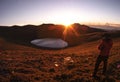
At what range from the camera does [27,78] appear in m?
10.7

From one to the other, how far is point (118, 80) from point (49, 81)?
3851 mm

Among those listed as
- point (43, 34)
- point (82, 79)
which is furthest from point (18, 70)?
point (43, 34)

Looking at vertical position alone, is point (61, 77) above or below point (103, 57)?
below

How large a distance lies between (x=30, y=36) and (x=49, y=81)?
87370mm

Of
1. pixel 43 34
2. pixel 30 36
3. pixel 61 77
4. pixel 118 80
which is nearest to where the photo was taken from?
pixel 118 80

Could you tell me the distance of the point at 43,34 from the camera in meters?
104

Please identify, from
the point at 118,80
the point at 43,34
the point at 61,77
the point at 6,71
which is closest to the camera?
the point at 118,80

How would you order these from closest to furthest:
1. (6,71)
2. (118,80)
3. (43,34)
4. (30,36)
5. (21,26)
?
(118,80)
(6,71)
(30,36)
(43,34)
(21,26)

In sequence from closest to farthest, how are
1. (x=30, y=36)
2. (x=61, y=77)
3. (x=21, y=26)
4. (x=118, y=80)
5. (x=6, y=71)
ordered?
1. (x=118, y=80)
2. (x=61, y=77)
3. (x=6, y=71)
4. (x=30, y=36)
5. (x=21, y=26)

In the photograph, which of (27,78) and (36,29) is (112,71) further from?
(36,29)

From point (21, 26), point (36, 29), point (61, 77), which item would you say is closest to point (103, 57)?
point (61, 77)

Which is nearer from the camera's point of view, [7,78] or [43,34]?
[7,78]

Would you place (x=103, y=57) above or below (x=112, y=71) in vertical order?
above

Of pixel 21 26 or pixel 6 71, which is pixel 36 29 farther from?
pixel 6 71
